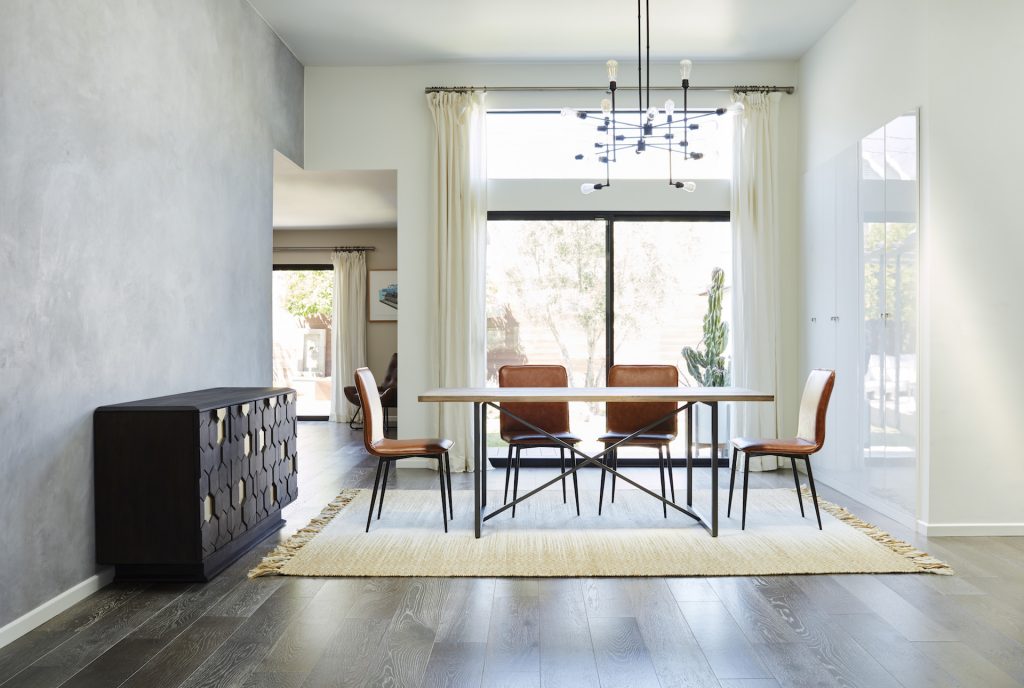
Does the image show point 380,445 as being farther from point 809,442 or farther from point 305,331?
point 305,331

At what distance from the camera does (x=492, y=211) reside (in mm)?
5961

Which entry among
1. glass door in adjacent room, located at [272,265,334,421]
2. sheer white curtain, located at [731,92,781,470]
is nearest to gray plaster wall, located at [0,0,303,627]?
sheer white curtain, located at [731,92,781,470]

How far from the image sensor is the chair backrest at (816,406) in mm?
3934

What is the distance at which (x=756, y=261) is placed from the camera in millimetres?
5770

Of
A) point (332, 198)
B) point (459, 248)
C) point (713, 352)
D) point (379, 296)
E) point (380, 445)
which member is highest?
point (332, 198)

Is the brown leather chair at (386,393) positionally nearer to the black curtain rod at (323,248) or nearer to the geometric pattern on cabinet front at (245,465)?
the black curtain rod at (323,248)

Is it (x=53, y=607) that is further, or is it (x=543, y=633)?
(x=53, y=607)

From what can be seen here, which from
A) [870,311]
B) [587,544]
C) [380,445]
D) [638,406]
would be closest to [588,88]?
[638,406]

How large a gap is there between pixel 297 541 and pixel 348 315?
20.4ft

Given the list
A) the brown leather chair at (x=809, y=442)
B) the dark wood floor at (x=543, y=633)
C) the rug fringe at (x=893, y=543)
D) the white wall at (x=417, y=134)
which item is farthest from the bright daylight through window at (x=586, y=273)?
the dark wood floor at (x=543, y=633)

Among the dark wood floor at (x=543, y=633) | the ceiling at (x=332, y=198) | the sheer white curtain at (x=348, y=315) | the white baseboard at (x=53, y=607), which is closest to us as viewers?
the dark wood floor at (x=543, y=633)

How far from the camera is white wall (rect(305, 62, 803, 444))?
19.2 feet

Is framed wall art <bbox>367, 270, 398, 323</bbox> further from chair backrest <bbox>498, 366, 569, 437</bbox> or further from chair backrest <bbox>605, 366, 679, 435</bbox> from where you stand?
chair backrest <bbox>605, 366, 679, 435</bbox>

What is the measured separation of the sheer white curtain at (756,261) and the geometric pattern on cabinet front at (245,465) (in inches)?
133
